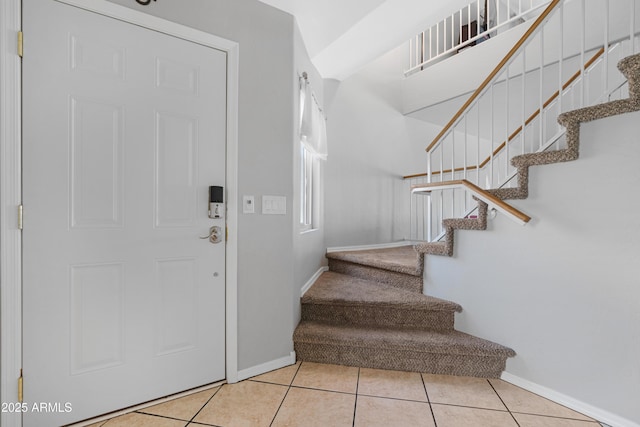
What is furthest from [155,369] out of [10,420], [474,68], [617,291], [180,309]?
[474,68]

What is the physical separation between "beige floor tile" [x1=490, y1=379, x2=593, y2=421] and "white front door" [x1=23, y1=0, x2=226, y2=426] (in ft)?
5.75

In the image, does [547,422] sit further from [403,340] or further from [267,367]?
[267,367]

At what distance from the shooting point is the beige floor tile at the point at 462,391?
169cm

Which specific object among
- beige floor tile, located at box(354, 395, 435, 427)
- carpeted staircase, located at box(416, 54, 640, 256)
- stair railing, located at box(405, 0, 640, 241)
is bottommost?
beige floor tile, located at box(354, 395, 435, 427)

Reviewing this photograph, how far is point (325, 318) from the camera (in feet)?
7.91

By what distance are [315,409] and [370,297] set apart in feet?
3.19

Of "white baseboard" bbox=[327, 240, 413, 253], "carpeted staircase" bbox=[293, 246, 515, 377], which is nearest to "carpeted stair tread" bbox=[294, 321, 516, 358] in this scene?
"carpeted staircase" bbox=[293, 246, 515, 377]

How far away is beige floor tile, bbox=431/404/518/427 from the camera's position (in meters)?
1.52

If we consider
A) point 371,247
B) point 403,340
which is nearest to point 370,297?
point 403,340

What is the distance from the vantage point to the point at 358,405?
5.46 ft

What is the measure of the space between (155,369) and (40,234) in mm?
931

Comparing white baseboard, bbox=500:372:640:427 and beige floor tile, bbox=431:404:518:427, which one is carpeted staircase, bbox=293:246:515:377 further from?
beige floor tile, bbox=431:404:518:427

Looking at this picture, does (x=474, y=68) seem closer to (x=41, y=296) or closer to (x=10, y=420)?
(x=41, y=296)

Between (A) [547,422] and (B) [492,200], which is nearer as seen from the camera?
(A) [547,422]
